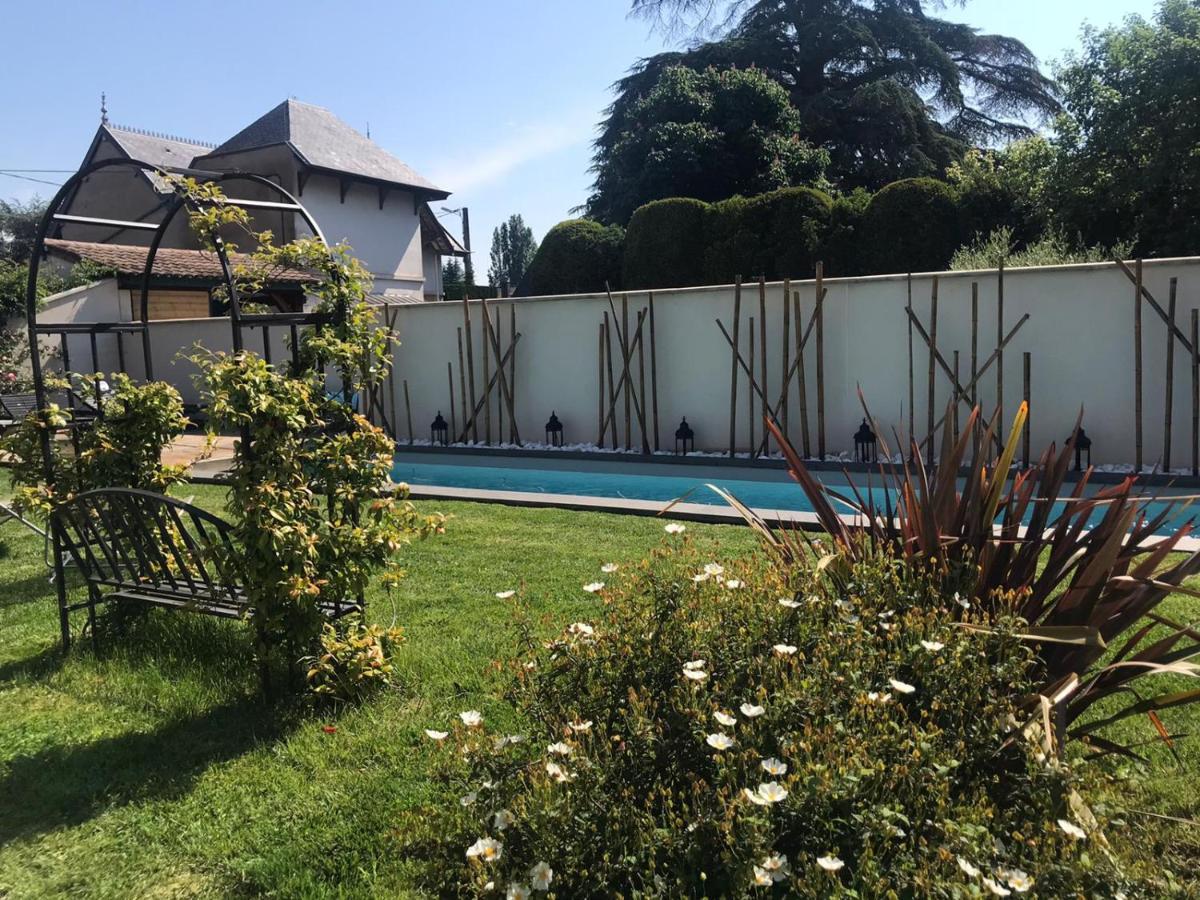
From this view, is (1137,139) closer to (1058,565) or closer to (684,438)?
(684,438)

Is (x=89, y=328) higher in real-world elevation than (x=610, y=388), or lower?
higher

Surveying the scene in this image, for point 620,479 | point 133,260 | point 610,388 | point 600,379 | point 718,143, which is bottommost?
point 620,479

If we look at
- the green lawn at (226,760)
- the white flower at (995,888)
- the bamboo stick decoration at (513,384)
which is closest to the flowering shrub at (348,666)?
the green lawn at (226,760)

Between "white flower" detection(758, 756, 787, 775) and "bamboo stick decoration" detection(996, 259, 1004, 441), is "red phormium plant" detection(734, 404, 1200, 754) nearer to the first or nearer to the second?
"white flower" detection(758, 756, 787, 775)

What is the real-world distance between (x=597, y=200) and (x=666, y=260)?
754 cm

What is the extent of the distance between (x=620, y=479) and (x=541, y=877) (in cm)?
760

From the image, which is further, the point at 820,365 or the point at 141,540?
the point at 820,365

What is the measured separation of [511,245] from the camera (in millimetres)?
59750

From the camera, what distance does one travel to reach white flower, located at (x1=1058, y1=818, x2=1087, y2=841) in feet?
5.10

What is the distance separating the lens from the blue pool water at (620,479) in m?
8.09

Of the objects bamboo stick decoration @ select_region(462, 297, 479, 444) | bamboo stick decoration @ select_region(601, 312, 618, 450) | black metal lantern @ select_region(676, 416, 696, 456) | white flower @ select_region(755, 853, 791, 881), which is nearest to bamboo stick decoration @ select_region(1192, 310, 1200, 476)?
black metal lantern @ select_region(676, 416, 696, 456)

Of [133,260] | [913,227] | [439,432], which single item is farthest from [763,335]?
[133,260]

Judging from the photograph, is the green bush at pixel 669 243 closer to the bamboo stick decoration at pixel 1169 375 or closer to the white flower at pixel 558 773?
the bamboo stick decoration at pixel 1169 375

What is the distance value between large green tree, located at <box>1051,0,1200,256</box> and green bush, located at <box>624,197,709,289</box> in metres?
5.43
